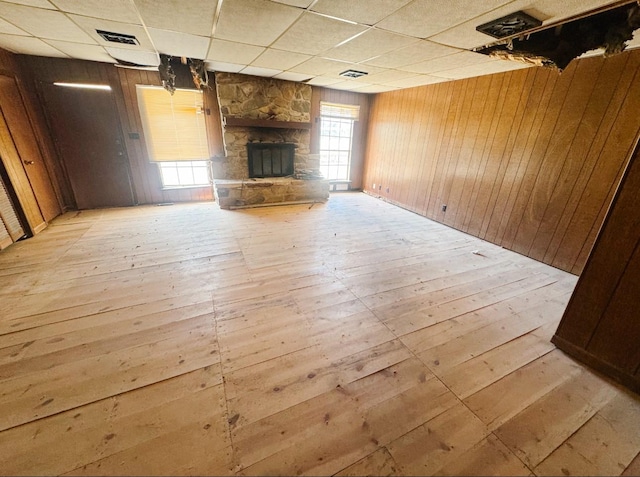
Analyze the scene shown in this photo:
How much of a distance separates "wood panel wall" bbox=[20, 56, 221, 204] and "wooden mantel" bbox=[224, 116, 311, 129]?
0.40 m

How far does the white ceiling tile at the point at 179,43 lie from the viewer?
2.59 meters

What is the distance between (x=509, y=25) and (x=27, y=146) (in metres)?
5.65

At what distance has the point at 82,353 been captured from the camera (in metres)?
1.65

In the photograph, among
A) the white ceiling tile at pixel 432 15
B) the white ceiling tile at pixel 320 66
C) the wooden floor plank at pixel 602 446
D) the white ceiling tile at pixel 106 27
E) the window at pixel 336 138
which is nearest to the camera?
the wooden floor plank at pixel 602 446

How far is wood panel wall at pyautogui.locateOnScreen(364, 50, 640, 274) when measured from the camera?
2.57 m

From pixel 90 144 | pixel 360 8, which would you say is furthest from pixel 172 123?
pixel 360 8

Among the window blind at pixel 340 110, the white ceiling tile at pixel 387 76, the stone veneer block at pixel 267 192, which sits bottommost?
the stone veneer block at pixel 267 192

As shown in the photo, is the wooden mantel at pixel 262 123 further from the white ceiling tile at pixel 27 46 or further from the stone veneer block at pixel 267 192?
the white ceiling tile at pixel 27 46

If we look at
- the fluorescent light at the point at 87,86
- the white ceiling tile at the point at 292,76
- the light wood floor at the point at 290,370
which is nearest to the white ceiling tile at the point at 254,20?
the white ceiling tile at the point at 292,76

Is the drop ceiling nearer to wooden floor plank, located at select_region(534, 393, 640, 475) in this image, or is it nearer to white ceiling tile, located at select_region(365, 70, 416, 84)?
white ceiling tile, located at select_region(365, 70, 416, 84)

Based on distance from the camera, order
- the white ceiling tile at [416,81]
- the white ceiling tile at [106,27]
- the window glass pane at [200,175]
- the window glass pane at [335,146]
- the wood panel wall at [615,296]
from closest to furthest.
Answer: the wood panel wall at [615,296]
the white ceiling tile at [106,27]
the white ceiling tile at [416,81]
the window glass pane at [200,175]
the window glass pane at [335,146]

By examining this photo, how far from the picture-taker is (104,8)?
6.73ft

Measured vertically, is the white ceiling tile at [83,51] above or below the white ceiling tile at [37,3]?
above

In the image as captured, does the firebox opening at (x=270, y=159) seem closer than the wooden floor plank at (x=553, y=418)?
No
